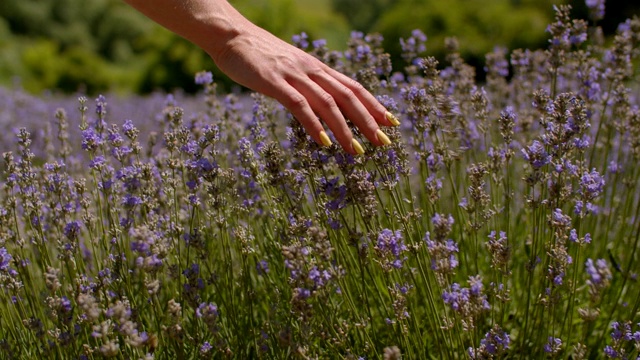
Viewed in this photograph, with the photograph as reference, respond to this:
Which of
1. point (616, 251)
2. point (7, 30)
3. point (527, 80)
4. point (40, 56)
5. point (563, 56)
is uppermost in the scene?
point (7, 30)

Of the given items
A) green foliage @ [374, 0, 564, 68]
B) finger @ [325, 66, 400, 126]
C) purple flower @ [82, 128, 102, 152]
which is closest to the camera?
finger @ [325, 66, 400, 126]

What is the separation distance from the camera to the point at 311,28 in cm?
1066

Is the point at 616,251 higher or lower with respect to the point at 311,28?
lower

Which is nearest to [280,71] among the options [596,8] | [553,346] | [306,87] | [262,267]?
[306,87]

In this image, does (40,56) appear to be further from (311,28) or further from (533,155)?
(533,155)

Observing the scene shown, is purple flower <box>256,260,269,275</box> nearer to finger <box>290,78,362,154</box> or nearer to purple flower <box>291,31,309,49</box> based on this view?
finger <box>290,78,362,154</box>

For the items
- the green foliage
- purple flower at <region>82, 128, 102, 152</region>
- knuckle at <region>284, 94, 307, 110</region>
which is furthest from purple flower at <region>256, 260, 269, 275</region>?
the green foliage

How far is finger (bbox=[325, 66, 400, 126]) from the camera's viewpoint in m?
1.89

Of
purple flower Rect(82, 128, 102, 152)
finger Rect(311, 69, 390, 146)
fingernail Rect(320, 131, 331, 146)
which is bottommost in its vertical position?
purple flower Rect(82, 128, 102, 152)

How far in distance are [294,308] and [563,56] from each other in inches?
65.8

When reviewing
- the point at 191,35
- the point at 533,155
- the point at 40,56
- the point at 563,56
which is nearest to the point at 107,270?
the point at 191,35

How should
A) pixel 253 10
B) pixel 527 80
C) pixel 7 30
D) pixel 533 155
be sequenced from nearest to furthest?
pixel 533 155 < pixel 527 80 < pixel 253 10 < pixel 7 30

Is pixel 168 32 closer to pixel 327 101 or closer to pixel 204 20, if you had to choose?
pixel 204 20

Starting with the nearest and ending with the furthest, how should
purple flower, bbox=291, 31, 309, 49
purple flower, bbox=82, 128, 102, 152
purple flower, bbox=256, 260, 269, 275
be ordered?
purple flower, bbox=82, 128, 102, 152
purple flower, bbox=256, 260, 269, 275
purple flower, bbox=291, 31, 309, 49
